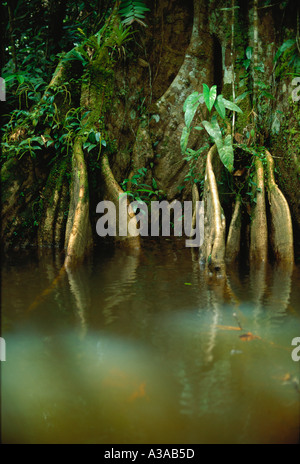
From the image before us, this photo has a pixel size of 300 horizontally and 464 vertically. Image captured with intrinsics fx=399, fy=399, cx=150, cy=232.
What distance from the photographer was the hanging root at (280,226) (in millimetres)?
4914

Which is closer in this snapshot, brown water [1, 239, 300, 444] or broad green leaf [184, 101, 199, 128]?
brown water [1, 239, 300, 444]

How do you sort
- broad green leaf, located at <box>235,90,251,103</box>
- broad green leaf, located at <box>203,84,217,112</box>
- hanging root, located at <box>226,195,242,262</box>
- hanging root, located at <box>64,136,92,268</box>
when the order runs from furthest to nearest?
broad green leaf, located at <box>235,90,251,103</box> < hanging root, located at <box>226,195,242,262</box> < broad green leaf, located at <box>203,84,217,112</box> < hanging root, located at <box>64,136,92,268</box>

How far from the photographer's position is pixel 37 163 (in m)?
5.62

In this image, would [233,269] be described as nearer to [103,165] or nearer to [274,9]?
[103,165]

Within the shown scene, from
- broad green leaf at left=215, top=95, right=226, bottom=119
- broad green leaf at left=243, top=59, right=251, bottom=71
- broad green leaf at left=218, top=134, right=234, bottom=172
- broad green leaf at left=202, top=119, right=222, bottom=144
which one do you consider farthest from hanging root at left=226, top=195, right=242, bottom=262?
broad green leaf at left=243, top=59, right=251, bottom=71

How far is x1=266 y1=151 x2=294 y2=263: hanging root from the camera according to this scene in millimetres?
4914

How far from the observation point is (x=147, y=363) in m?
2.42

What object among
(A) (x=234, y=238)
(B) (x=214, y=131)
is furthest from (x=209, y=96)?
(A) (x=234, y=238)

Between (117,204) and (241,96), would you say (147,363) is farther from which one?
(241,96)

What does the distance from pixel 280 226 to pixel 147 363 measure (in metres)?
3.20

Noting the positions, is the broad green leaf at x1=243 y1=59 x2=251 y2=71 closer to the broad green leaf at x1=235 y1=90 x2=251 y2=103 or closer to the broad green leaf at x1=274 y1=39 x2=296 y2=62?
the broad green leaf at x1=235 y1=90 x2=251 y2=103

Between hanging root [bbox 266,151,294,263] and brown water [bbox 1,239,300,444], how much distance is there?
1069mm

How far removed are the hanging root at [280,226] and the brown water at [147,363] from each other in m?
1.07

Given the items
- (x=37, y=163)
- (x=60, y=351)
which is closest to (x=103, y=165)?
(x=37, y=163)
